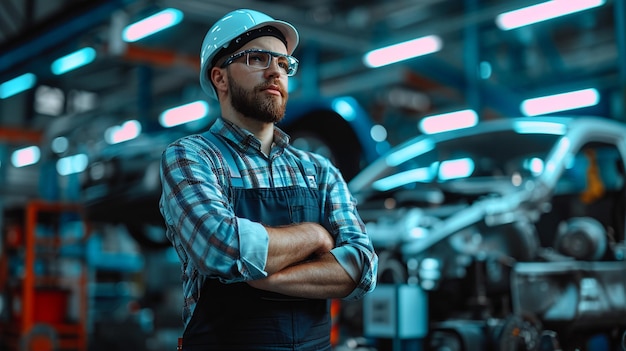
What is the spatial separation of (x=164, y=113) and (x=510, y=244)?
36.0 ft

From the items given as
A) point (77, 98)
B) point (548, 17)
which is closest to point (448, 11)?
point (548, 17)

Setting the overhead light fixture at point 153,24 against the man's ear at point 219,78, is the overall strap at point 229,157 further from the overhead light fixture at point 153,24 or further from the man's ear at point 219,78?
the overhead light fixture at point 153,24

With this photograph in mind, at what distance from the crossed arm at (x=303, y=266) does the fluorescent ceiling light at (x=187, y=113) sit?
36.3 feet

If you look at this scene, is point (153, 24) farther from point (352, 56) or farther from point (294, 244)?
point (294, 244)

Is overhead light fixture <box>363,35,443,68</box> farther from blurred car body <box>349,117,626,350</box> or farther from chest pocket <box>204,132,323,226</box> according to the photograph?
chest pocket <box>204,132,323,226</box>

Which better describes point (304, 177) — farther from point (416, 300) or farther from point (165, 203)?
point (416, 300)

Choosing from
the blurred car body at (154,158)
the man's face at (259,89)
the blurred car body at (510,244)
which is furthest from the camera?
the blurred car body at (154,158)

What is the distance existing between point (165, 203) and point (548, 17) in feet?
21.0

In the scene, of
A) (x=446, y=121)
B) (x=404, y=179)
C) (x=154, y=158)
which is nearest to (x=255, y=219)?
(x=404, y=179)

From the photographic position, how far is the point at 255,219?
6.11 ft

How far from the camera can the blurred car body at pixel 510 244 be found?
3979 millimetres

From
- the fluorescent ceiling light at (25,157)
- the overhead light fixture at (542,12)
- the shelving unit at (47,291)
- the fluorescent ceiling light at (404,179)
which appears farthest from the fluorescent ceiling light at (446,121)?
the fluorescent ceiling light at (25,157)

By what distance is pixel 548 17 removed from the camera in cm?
737

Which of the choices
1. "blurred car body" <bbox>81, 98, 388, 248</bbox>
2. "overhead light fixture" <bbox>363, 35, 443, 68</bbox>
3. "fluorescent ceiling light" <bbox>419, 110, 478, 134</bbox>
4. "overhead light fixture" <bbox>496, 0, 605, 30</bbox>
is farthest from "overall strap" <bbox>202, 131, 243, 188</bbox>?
"fluorescent ceiling light" <bbox>419, 110, 478, 134</bbox>
